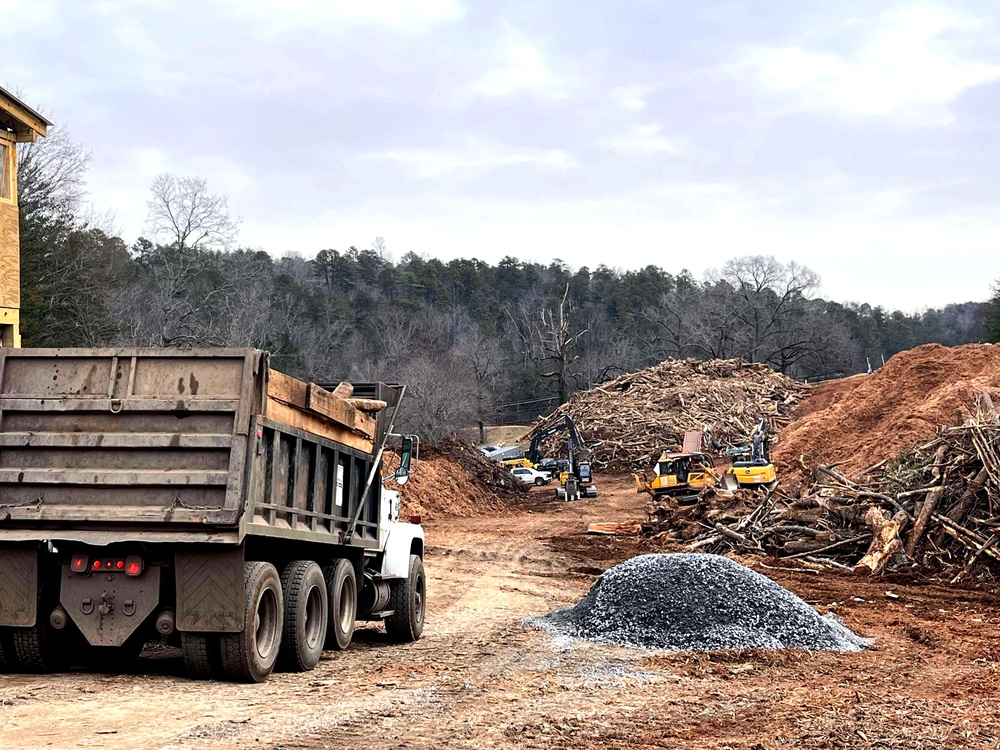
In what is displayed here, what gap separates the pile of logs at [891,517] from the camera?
62.2ft

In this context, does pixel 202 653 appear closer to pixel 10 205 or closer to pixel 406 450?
pixel 406 450

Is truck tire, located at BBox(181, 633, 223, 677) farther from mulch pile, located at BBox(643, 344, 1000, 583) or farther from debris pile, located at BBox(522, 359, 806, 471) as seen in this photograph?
debris pile, located at BBox(522, 359, 806, 471)

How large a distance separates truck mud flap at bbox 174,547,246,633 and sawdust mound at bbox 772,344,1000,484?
18.9 m

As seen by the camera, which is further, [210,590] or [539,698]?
[539,698]

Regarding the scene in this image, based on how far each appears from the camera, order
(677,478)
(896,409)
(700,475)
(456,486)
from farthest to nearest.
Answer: (456,486) → (896,409) → (700,475) → (677,478)

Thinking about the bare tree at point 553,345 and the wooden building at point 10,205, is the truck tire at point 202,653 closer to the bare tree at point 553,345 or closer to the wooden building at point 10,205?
the wooden building at point 10,205

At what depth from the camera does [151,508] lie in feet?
28.5

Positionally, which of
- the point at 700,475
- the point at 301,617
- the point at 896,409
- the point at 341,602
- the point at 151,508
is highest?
the point at 896,409

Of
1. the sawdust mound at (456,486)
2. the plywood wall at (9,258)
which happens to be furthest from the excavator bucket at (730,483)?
the plywood wall at (9,258)

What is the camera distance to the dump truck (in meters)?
8.66

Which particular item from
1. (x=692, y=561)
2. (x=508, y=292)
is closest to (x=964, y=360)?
(x=692, y=561)

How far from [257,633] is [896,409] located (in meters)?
29.6

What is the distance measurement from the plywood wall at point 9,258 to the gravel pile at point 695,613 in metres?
9.46

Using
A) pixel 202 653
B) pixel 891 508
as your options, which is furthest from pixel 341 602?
pixel 891 508
